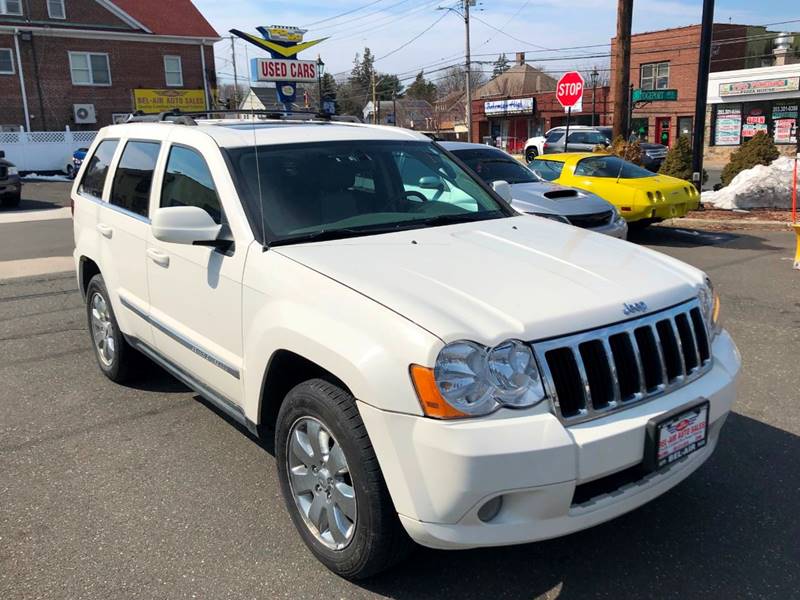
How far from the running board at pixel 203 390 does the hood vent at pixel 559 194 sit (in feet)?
21.0

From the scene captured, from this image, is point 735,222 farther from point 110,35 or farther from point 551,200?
point 110,35

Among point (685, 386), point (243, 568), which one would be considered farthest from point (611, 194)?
point (243, 568)

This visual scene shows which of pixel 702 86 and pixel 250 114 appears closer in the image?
pixel 250 114

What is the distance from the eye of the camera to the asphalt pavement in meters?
2.90

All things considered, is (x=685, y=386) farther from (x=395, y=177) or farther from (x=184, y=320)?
(x=184, y=320)

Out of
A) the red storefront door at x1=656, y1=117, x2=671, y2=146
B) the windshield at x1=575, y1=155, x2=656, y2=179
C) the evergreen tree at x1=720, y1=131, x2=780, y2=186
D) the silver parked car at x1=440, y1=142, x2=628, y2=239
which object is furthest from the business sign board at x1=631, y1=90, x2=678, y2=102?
the silver parked car at x1=440, y1=142, x2=628, y2=239

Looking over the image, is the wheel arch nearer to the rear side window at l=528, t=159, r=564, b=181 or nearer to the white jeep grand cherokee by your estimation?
the white jeep grand cherokee

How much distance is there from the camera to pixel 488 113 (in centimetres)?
5662

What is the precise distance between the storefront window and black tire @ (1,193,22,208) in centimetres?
3252

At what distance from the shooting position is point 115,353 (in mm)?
4984

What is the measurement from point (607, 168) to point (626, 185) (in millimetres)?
701

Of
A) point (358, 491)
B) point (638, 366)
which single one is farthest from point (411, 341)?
point (638, 366)

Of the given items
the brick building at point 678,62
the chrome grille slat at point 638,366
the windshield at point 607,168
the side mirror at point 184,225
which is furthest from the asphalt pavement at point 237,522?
the brick building at point 678,62

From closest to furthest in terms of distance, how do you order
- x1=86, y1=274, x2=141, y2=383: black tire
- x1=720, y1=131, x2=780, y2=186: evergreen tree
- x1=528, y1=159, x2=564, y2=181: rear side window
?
x1=86, y1=274, x2=141, y2=383: black tire < x1=528, y1=159, x2=564, y2=181: rear side window < x1=720, y1=131, x2=780, y2=186: evergreen tree
